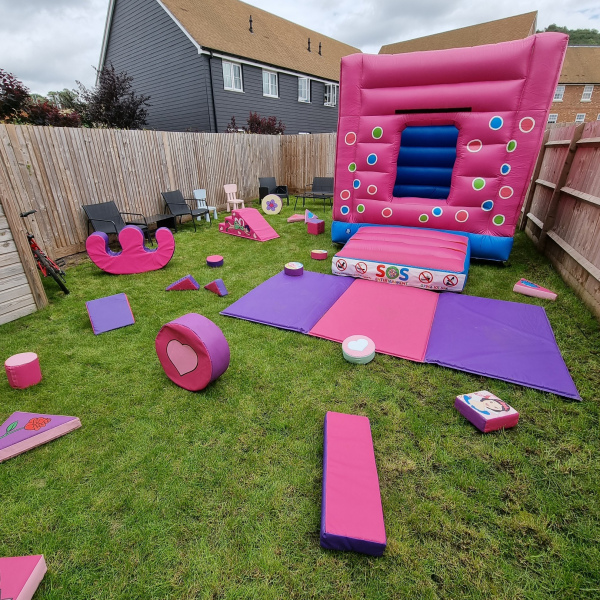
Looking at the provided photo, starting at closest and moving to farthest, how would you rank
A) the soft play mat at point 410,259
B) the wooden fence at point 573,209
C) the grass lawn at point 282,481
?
the grass lawn at point 282,481, the wooden fence at point 573,209, the soft play mat at point 410,259

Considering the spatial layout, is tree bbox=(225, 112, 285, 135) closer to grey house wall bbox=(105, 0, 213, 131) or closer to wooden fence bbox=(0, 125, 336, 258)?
grey house wall bbox=(105, 0, 213, 131)

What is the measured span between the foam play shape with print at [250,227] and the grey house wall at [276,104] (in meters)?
8.55

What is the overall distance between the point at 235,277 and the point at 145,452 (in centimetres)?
331

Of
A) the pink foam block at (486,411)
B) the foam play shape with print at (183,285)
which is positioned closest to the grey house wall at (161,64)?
the foam play shape with print at (183,285)

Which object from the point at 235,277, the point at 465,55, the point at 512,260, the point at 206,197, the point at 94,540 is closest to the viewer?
the point at 94,540

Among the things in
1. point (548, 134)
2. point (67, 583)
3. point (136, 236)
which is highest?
point (548, 134)

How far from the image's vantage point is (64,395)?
110 inches

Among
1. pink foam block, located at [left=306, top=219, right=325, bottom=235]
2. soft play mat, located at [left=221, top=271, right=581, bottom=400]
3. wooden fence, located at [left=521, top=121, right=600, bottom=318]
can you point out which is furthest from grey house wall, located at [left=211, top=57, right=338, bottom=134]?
soft play mat, located at [left=221, top=271, right=581, bottom=400]

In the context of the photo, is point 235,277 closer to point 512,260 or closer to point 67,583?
point 67,583

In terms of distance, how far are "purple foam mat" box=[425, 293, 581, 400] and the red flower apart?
313 centimetres

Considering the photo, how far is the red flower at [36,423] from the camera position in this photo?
7.60 feet

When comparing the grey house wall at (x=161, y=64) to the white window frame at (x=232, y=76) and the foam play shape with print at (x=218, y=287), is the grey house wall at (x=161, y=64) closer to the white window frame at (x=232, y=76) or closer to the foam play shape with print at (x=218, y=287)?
the white window frame at (x=232, y=76)

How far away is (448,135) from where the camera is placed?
5.25 meters

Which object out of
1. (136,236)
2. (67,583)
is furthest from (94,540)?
(136,236)
